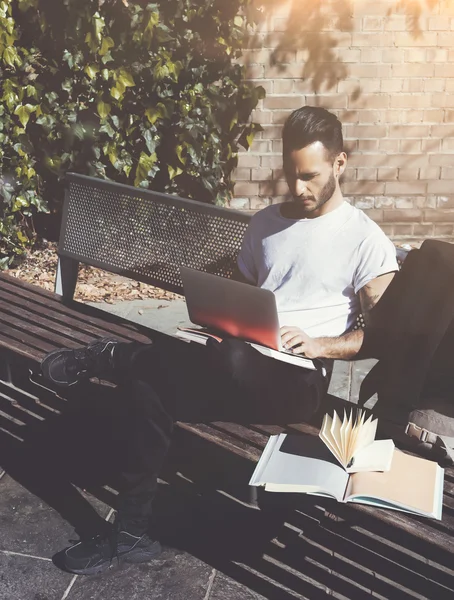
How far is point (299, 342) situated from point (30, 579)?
1.34m

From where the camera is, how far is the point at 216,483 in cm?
363

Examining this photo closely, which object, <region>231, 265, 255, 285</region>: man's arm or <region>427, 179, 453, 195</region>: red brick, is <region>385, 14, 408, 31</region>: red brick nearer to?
<region>427, 179, 453, 195</region>: red brick

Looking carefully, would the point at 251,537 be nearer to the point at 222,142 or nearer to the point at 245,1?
the point at 222,142

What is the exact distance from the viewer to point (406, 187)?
6.47 m

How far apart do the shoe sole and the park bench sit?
1.39 feet

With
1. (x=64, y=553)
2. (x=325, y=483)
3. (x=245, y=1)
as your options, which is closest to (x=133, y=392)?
(x=64, y=553)

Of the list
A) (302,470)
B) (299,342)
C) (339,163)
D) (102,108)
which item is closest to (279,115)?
(102,108)

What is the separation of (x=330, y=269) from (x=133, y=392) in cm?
91

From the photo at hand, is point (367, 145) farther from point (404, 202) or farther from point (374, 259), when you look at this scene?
point (374, 259)

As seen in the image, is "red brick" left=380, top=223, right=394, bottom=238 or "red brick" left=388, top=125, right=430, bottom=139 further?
"red brick" left=380, top=223, right=394, bottom=238

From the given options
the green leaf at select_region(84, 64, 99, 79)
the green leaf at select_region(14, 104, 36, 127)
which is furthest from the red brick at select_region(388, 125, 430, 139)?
the green leaf at select_region(14, 104, 36, 127)

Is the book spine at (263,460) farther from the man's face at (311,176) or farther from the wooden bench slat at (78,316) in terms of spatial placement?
the wooden bench slat at (78,316)

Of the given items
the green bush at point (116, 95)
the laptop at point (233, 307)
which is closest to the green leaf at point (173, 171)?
the green bush at point (116, 95)

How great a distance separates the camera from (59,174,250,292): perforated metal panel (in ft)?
13.2
